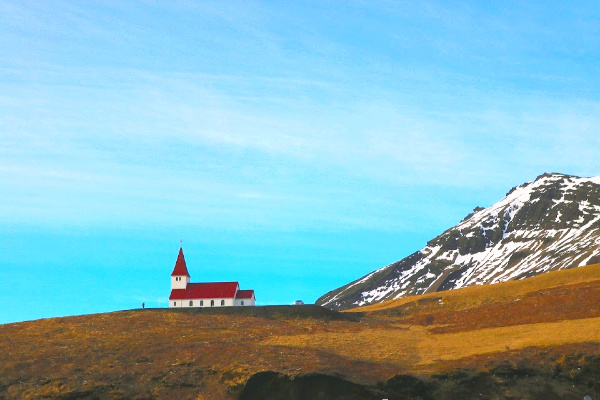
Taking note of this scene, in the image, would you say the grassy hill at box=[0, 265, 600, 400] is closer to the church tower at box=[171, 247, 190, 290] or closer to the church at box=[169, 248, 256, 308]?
the church at box=[169, 248, 256, 308]

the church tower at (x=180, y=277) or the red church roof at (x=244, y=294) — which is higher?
the church tower at (x=180, y=277)

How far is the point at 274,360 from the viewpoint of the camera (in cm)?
6003

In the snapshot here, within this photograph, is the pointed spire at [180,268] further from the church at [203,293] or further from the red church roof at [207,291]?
the red church roof at [207,291]

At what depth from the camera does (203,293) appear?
107 metres

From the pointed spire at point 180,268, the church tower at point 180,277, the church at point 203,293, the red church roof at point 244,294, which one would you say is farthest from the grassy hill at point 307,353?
the pointed spire at point 180,268

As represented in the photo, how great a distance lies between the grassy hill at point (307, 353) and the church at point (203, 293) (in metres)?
12.7

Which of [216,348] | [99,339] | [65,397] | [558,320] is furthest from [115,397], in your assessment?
[558,320]

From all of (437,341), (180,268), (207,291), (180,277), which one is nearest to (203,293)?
(207,291)

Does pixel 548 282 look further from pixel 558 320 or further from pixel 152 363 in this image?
pixel 152 363

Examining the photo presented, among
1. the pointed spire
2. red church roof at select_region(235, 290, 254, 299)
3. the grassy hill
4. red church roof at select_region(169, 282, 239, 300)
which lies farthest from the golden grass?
the pointed spire

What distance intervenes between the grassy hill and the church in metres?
12.7

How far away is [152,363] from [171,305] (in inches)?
1733

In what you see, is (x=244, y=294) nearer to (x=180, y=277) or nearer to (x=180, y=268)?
(x=180, y=277)

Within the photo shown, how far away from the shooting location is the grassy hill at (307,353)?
181 feet
